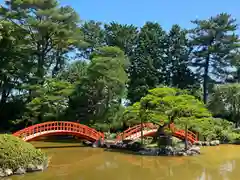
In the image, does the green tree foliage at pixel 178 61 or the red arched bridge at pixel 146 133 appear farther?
the green tree foliage at pixel 178 61

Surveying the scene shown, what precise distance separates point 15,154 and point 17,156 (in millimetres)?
82

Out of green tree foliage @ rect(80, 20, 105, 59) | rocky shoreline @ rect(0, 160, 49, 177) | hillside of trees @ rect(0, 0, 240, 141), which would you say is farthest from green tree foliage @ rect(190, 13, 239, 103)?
rocky shoreline @ rect(0, 160, 49, 177)

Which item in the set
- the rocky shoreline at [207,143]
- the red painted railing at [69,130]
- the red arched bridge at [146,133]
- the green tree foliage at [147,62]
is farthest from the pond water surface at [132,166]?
the green tree foliage at [147,62]

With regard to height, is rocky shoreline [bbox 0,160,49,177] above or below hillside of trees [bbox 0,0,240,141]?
below

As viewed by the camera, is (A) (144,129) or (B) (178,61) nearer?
(A) (144,129)

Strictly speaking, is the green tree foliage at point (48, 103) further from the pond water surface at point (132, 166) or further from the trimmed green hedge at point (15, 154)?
the trimmed green hedge at point (15, 154)

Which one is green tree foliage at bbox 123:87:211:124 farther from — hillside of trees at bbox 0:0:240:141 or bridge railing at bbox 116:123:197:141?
bridge railing at bbox 116:123:197:141

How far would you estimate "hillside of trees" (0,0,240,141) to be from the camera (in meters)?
20.6

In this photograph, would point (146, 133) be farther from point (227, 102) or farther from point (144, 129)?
point (227, 102)

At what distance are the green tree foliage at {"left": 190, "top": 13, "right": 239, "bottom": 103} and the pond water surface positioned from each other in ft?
49.4

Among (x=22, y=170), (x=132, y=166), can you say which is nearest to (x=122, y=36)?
(x=132, y=166)

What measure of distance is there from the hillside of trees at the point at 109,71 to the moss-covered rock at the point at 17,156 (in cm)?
636

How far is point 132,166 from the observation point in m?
12.5

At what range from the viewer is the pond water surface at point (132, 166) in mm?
10680
